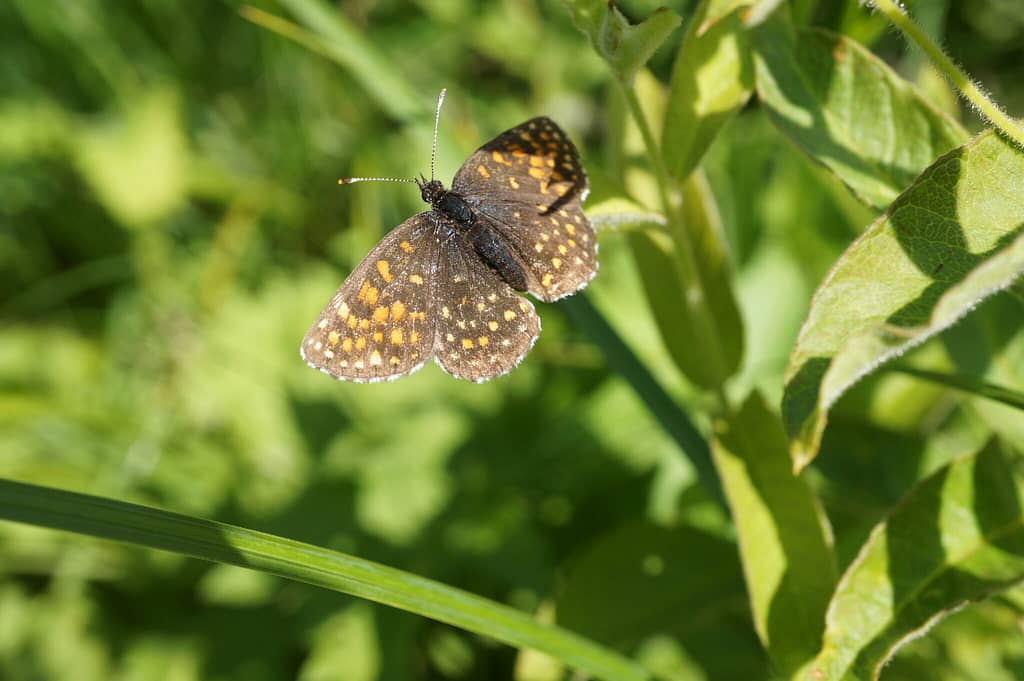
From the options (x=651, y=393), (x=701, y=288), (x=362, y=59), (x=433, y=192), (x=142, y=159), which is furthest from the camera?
(x=142, y=159)

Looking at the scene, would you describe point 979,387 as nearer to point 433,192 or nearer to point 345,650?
point 433,192

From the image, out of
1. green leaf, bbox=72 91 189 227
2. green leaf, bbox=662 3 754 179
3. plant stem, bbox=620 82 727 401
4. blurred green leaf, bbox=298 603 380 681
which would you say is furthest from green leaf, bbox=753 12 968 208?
green leaf, bbox=72 91 189 227

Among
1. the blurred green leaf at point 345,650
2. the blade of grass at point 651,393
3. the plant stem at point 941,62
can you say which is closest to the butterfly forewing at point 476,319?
the blade of grass at point 651,393

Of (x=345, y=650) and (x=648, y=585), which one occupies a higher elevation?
(x=345, y=650)

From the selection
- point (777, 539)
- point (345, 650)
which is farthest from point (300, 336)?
point (777, 539)

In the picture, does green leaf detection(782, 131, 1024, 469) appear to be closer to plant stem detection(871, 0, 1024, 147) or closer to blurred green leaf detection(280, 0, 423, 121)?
plant stem detection(871, 0, 1024, 147)

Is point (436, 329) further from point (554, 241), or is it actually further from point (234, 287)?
point (234, 287)

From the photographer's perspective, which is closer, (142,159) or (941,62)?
(941,62)
